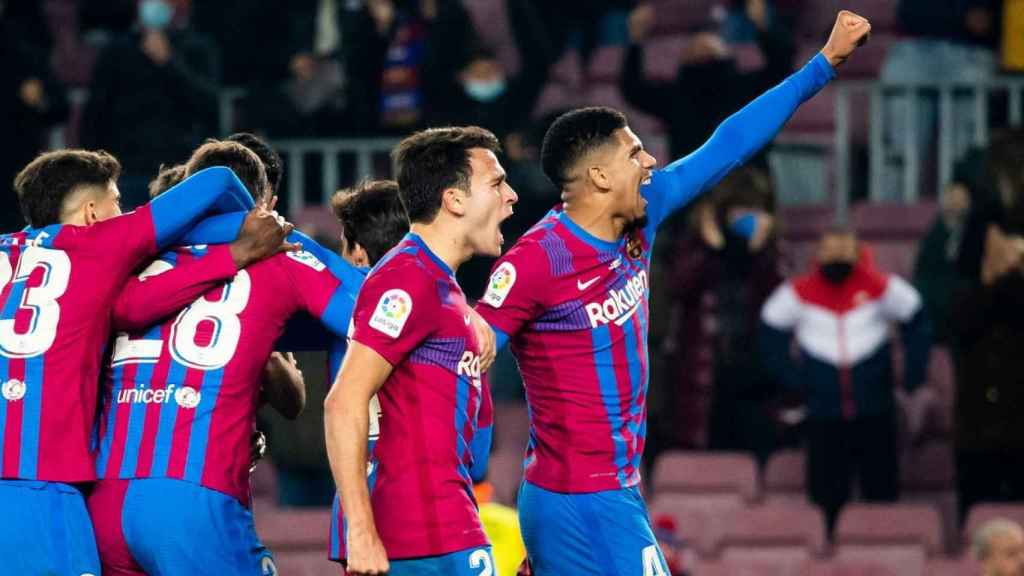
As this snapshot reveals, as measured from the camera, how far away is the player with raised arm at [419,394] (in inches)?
195

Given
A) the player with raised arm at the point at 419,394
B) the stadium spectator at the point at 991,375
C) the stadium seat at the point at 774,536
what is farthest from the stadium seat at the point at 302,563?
the player with raised arm at the point at 419,394

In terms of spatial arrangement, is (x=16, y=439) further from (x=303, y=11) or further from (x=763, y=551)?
(x=303, y=11)

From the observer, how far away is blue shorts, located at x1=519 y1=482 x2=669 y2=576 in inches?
227

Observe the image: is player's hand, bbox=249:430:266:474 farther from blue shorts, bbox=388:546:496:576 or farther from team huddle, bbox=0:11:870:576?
blue shorts, bbox=388:546:496:576

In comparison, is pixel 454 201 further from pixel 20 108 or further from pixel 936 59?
pixel 936 59

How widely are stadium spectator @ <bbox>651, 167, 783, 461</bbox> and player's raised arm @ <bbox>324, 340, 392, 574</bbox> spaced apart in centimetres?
591

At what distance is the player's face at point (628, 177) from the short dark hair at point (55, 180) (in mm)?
1488

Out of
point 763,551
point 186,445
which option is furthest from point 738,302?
point 186,445

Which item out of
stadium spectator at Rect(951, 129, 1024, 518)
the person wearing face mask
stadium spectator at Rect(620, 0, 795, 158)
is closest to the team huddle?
stadium spectator at Rect(951, 129, 1024, 518)

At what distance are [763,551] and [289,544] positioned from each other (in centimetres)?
248

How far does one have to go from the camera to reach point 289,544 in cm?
1065

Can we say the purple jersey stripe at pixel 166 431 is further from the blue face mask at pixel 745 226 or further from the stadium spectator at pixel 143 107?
the stadium spectator at pixel 143 107

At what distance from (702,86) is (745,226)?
1.22 metres

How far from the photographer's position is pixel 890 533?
10531 millimetres
